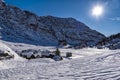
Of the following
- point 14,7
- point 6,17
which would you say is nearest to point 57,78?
point 6,17

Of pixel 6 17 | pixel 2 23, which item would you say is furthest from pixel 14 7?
pixel 2 23

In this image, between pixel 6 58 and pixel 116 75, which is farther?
pixel 6 58

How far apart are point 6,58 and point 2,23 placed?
101 meters

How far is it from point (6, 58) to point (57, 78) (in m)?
17.1

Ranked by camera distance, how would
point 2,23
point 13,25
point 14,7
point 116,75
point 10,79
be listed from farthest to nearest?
point 14,7 → point 13,25 → point 2,23 → point 10,79 → point 116,75

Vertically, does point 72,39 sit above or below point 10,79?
above

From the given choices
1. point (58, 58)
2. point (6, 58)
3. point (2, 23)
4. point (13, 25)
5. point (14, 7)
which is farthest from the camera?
point (14, 7)

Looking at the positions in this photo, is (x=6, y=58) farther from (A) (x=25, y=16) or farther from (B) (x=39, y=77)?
(A) (x=25, y=16)

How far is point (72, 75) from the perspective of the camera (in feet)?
37.3

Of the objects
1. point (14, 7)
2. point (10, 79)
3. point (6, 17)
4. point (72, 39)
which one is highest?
point (14, 7)

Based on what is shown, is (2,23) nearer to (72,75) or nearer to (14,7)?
(14,7)

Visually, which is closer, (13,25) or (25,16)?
(13,25)

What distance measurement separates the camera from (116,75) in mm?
10484

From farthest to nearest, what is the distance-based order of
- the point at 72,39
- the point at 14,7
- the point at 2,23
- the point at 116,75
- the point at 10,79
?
1. the point at 72,39
2. the point at 14,7
3. the point at 2,23
4. the point at 10,79
5. the point at 116,75
